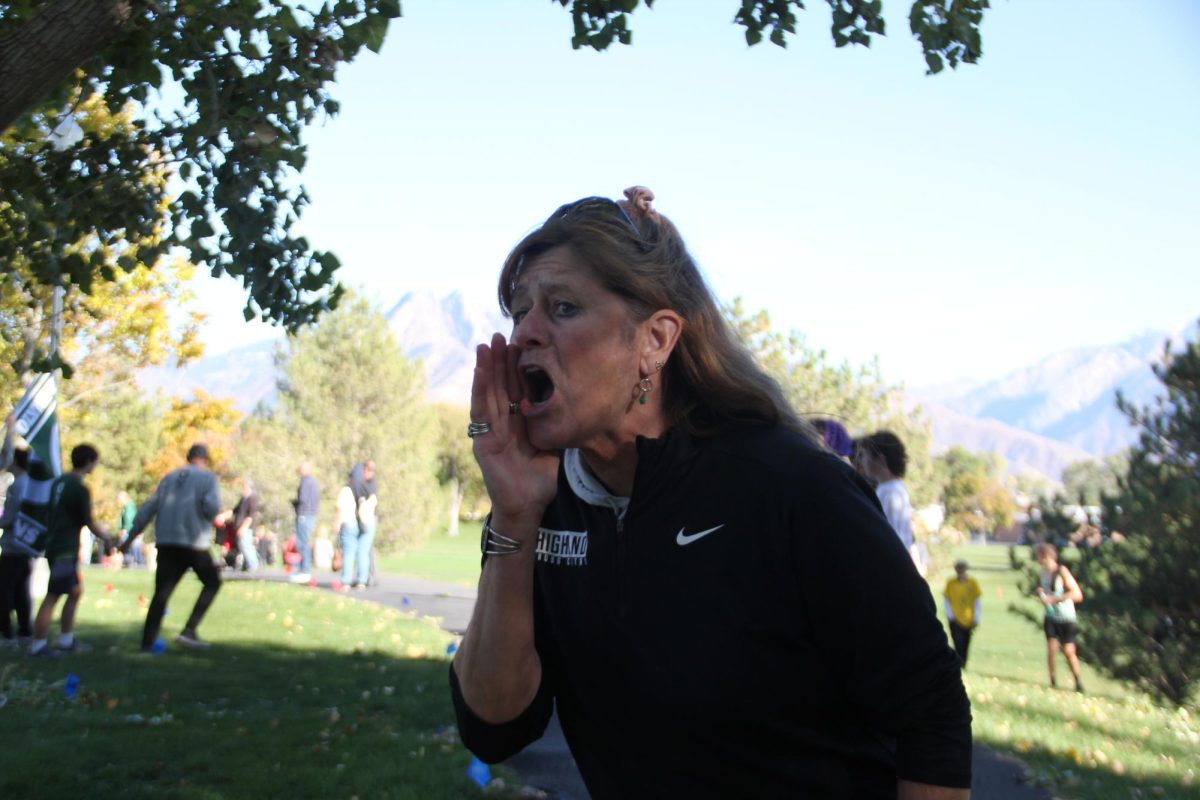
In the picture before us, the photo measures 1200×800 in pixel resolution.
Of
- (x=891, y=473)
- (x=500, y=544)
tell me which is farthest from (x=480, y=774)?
(x=500, y=544)

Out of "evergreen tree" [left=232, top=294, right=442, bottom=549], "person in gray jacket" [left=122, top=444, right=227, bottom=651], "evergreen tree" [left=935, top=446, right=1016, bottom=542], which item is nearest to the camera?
"person in gray jacket" [left=122, top=444, right=227, bottom=651]

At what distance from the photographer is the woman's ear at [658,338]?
2.49 m

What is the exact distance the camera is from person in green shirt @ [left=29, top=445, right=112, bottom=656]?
10.7 m

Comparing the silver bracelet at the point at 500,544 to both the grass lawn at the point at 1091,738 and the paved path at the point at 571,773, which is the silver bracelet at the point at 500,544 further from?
the grass lawn at the point at 1091,738

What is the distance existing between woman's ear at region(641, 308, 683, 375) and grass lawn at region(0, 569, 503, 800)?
4096 mm

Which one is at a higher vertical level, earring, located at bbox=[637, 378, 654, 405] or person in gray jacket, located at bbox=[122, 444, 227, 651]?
earring, located at bbox=[637, 378, 654, 405]

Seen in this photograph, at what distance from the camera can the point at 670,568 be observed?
2.22 meters

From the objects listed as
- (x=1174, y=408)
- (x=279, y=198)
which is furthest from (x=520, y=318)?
(x=1174, y=408)

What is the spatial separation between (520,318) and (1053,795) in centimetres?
527

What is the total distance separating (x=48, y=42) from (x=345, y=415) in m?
47.9

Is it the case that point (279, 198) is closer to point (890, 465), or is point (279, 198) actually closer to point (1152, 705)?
point (890, 465)

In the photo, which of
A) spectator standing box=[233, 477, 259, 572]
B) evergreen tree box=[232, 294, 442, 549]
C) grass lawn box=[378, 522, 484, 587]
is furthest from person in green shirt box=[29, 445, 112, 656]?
evergreen tree box=[232, 294, 442, 549]

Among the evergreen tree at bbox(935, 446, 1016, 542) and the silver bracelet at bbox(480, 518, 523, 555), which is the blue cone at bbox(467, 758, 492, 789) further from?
the evergreen tree at bbox(935, 446, 1016, 542)

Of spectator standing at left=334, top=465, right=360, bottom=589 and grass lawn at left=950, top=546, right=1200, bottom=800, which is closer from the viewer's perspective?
grass lawn at left=950, top=546, right=1200, bottom=800
